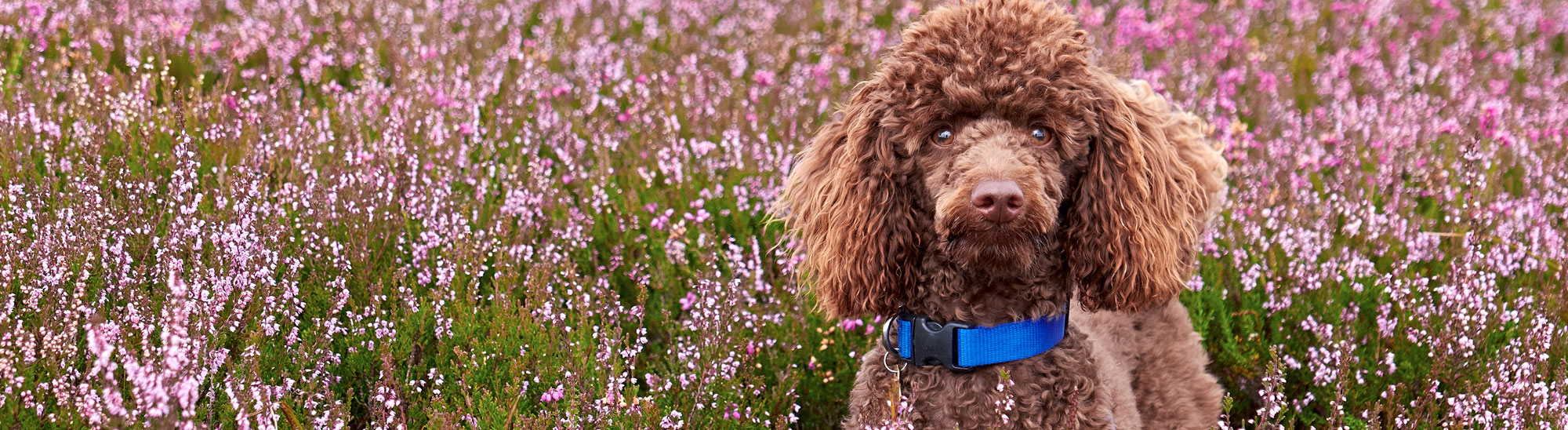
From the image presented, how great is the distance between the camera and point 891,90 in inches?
99.3

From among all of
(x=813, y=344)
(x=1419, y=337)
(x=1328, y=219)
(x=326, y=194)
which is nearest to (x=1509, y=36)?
(x=1328, y=219)

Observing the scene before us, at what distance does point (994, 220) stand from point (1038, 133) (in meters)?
0.33

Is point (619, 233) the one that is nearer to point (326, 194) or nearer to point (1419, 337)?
point (326, 194)

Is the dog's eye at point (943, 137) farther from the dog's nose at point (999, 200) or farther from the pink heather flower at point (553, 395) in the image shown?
the pink heather flower at point (553, 395)

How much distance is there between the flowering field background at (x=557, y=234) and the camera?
264 cm

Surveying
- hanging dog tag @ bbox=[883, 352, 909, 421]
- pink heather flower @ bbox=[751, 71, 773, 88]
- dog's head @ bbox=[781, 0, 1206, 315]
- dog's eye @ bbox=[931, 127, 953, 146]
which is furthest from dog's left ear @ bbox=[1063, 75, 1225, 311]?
pink heather flower @ bbox=[751, 71, 773, 88]

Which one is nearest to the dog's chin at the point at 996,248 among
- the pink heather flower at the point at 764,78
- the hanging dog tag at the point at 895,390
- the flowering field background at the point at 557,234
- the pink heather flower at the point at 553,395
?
the hanging dog tag at the point at 895,390

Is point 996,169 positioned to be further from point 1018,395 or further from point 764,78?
point 764,78

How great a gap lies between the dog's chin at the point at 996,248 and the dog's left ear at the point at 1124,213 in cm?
23

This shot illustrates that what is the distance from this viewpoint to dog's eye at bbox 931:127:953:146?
2.46 m

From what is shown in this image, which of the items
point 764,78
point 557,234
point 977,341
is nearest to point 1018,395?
point 977,341

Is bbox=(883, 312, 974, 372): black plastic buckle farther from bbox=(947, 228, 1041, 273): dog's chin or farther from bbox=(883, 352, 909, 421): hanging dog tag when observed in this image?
bbox=(947, 228, 1041, 273): dog's chin

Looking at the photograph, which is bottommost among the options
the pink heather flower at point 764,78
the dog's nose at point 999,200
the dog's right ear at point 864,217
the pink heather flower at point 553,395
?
the pink heather flower at point 553,395

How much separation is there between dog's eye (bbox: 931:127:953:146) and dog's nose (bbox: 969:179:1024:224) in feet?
0.94
